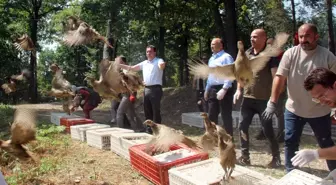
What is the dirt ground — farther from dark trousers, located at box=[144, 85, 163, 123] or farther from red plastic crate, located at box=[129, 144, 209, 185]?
dark trousers, located at box=[144, 85, 163, 123]

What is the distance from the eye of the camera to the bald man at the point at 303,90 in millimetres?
3504

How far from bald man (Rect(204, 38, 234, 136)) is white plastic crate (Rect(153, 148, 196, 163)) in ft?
3.48

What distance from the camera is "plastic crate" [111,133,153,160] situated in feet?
17.0

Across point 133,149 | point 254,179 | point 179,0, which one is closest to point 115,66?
point 133,149

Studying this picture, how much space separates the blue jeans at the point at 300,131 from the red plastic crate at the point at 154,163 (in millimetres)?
952

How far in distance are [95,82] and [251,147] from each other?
3.00 meters

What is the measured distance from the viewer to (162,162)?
3.93 meters

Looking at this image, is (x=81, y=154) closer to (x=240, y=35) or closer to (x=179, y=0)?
(x=179, y=0)

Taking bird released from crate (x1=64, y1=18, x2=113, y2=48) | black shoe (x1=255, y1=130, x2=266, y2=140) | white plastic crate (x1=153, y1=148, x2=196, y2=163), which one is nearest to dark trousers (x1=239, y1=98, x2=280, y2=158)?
white plastic crate (x1=153, y1=148, x2=196, y2=163)

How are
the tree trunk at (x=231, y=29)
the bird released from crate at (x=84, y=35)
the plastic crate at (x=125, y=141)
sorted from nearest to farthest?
the plastic crate at (x=125, y=141), the bird released from crate at (x=84, y=35), the tree trunk at (x=231, y=29)

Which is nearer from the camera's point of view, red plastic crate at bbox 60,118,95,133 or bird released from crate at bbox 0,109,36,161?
bird released from crate at bbox 0,109,36,161

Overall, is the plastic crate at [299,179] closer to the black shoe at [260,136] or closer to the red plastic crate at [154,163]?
the red plastic crate at [154,163]

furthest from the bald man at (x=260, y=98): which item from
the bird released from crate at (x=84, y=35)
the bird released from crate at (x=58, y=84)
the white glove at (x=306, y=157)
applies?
the bird released from crate at (x=58, y=84)

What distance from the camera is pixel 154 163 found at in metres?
4.01
